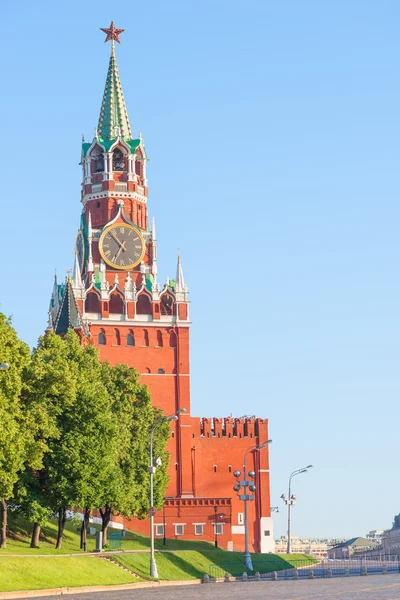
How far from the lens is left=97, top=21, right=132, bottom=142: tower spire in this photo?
13600cm

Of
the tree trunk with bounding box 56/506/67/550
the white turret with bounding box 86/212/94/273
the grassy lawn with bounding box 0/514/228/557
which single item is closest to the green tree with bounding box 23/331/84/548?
the tree trunk with bounding box 56/506/67/550

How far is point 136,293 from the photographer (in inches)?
5017

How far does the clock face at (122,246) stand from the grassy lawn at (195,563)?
40.8m

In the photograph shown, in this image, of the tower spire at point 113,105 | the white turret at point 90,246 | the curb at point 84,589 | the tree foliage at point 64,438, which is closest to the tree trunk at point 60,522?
the tree foliage at point 64,438

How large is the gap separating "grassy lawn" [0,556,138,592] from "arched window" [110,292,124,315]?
211 feet

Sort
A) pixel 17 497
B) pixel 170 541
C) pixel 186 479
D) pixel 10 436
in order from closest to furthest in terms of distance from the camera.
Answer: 1. pixel 10 436
2. pixel 17 497
3. pixel 170 541
4. pixel 186 479

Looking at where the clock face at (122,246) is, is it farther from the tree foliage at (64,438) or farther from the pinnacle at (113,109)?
the tree foliage at (64,438)

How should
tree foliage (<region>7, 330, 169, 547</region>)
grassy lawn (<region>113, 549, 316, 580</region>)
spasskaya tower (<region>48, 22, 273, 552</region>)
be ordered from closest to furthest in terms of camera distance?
tree foliage (<region>7, 330, 169, 547</region>), grassy lawn (<region>113, 549, 316, 580</region>), spasskaya tower (<region>48, 22, 273, 552</region>)

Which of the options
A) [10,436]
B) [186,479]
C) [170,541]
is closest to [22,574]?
[10,436]

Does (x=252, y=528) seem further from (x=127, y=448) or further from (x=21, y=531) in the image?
(x=21, y=531)

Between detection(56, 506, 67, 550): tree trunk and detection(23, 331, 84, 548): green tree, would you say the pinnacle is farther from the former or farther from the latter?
detection(56, 506, 67, 550): tree trunk

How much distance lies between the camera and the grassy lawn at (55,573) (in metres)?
52.2

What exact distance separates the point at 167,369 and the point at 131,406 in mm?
34443

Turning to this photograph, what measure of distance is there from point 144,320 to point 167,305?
440 cm
